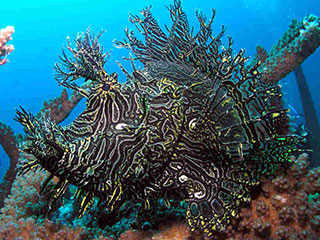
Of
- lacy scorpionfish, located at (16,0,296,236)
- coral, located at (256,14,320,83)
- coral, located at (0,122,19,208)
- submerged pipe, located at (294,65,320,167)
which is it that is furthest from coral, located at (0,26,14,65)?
submerged pipe, located at (294,65,320,167)

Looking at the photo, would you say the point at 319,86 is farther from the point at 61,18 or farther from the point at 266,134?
the point at 61,18

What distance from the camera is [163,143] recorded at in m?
2.71

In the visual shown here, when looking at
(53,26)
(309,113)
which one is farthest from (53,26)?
(309,113)

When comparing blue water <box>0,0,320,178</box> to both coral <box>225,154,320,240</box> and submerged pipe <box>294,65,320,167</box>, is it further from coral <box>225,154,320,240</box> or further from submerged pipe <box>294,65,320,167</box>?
coral <box>225,154,320,240</box>

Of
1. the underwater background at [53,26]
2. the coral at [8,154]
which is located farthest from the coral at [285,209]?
the underwater background at [53,26]

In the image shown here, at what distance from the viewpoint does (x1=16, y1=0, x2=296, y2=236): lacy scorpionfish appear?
2.49 meters

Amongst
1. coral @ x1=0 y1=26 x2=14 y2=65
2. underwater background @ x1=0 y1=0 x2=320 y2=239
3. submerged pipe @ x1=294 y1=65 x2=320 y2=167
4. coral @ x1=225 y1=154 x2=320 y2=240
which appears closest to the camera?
coral @ x1=225 y1=154 x2=320 y2=240

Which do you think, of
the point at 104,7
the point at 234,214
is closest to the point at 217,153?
the point at 234,214

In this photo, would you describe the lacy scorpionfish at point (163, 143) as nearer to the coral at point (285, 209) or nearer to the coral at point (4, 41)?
the coral at point (285, 209)

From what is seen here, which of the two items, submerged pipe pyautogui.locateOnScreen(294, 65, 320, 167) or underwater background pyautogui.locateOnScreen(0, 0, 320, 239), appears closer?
submerged pipe pyautogui.locateOnScreen(294, 65, 320, 167)

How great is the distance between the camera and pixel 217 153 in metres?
2.94

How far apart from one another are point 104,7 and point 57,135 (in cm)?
13500

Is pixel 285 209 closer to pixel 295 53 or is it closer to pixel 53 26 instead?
pixel 295 53

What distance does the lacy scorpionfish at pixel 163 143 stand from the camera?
97.9 inches
